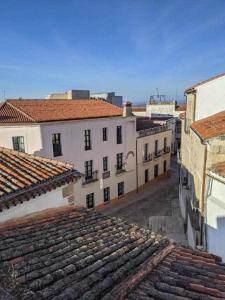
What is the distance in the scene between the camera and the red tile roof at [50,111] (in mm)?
20781

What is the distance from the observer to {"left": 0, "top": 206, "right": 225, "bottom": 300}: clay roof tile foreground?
14.4ft

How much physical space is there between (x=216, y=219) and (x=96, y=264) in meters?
7.36

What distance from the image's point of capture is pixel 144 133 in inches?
1202

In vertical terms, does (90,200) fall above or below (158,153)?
below

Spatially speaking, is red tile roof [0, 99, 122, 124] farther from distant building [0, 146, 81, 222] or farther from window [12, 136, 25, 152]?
distant building [0, 146, 81, 222]

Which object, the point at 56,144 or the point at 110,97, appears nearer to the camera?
the point at 56,144

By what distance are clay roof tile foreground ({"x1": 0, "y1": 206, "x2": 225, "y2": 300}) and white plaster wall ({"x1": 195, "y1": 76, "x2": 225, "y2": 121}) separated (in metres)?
11.2

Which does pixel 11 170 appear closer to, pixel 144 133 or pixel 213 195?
pixel 213 195

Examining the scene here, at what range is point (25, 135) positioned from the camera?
67.1 ft

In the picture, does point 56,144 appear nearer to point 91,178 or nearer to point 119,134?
point 91,178

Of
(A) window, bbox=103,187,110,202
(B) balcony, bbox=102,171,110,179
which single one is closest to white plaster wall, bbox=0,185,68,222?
(B) balcony, bbox=102,171,110,179

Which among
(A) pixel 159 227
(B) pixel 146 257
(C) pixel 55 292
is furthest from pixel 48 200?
(A) pixel 159 227

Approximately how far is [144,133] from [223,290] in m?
26.0

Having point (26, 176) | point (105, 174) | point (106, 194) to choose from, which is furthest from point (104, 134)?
point (26, 176)
